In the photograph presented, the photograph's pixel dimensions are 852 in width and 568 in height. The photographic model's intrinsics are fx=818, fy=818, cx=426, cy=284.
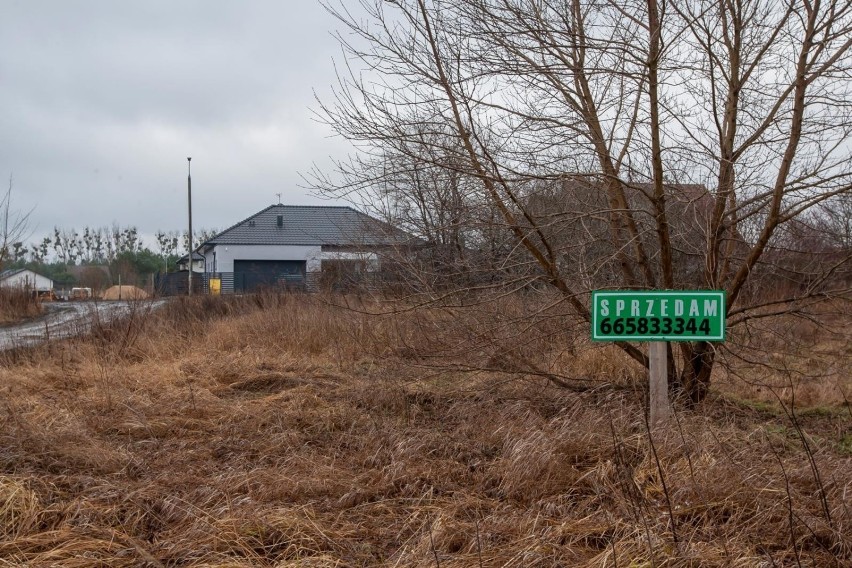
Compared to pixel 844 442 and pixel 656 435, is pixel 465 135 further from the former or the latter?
pixel 844 442

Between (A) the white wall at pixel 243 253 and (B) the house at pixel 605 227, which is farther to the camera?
(A) the white wall at pixel 243 253

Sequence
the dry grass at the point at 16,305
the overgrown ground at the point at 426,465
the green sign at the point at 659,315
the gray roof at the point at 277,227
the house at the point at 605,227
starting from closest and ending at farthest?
the overgrown ground at the point at 426,465
the green sign at the point at 659,315
the house at the point at 605,227
the dry grass at the point at 16,305
the gray roof at the point at 277,227

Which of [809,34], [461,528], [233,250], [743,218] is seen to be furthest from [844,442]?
[233,250]

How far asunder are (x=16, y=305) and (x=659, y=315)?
2127 centimetres

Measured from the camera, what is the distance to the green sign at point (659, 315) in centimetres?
455

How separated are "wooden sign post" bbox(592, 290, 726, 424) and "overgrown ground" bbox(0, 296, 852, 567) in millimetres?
568

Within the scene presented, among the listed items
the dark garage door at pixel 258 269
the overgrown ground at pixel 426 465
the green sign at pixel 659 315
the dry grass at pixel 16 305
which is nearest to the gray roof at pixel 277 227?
the dark garage door at pixel 258 269

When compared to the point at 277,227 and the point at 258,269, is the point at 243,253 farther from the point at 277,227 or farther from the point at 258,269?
the point at 277,227

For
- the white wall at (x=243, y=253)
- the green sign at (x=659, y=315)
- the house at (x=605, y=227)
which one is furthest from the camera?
the white wall at (x=243, y=253)

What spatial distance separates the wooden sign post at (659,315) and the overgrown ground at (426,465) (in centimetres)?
57

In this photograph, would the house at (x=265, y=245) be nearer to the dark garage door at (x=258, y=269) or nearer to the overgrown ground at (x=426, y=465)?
the dark garage door at (x=258, y=269)

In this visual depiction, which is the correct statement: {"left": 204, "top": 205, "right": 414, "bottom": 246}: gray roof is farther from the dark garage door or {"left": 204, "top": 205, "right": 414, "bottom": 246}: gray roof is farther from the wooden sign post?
the wooden sign post

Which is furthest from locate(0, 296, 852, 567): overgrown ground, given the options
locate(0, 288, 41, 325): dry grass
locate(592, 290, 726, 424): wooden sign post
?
locate(0, 288, 41, 325): dry grass

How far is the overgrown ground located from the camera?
347 cm
